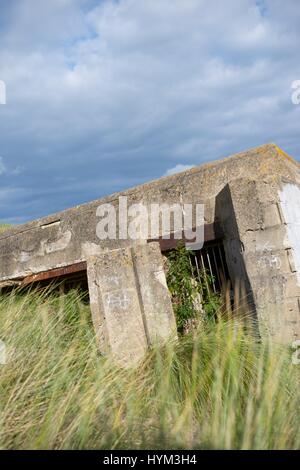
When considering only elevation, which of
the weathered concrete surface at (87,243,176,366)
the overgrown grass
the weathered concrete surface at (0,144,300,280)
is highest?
the weathered concrete surface at (0,144,300,280)

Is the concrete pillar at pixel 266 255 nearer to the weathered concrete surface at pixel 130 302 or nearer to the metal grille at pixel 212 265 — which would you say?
the metal grille at pixel 212 265

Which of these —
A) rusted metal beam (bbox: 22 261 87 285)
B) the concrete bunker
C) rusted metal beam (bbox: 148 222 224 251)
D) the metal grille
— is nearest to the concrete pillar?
the concrete bunker

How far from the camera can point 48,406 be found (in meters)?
3.17

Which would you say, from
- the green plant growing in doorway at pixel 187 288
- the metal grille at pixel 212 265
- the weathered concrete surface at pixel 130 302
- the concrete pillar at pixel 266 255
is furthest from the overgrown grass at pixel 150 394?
the metal grille at pixel 212 265

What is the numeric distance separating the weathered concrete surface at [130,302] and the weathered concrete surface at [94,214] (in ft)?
3.48

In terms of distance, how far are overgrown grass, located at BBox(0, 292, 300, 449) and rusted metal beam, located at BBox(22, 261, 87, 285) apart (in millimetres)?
1320

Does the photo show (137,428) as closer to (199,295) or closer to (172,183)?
(199,295)

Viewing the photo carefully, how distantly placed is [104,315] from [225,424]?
2.16 metres

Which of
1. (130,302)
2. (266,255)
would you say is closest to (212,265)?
(266,255)

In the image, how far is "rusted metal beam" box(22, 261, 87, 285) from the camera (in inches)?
239

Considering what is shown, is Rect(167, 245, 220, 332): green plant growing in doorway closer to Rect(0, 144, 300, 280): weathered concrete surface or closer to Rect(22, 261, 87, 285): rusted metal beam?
Rect(0, 144, 300, 280): weathered concrete surface

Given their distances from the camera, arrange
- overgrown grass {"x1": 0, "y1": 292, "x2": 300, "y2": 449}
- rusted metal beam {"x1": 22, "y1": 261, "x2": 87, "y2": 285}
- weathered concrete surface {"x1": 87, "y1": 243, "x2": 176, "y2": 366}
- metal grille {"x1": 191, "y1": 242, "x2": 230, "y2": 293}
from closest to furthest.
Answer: overgrown grass {"x1": 0, "y1": 292, "x2": 300, "y2": 449} → weathered concrete surface {"x1": 87, "y1": 243, "x2": 176, "y2": 366} → metal grille {"x1": 191, "y1": 242, "x2": 230, "y2": 293} → rusted metal beam {"x1": 22, "y1": 261, "x2": 87, "y2": 285}

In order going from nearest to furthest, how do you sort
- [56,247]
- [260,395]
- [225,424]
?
[225,424]
[260,395]
[56,247]
